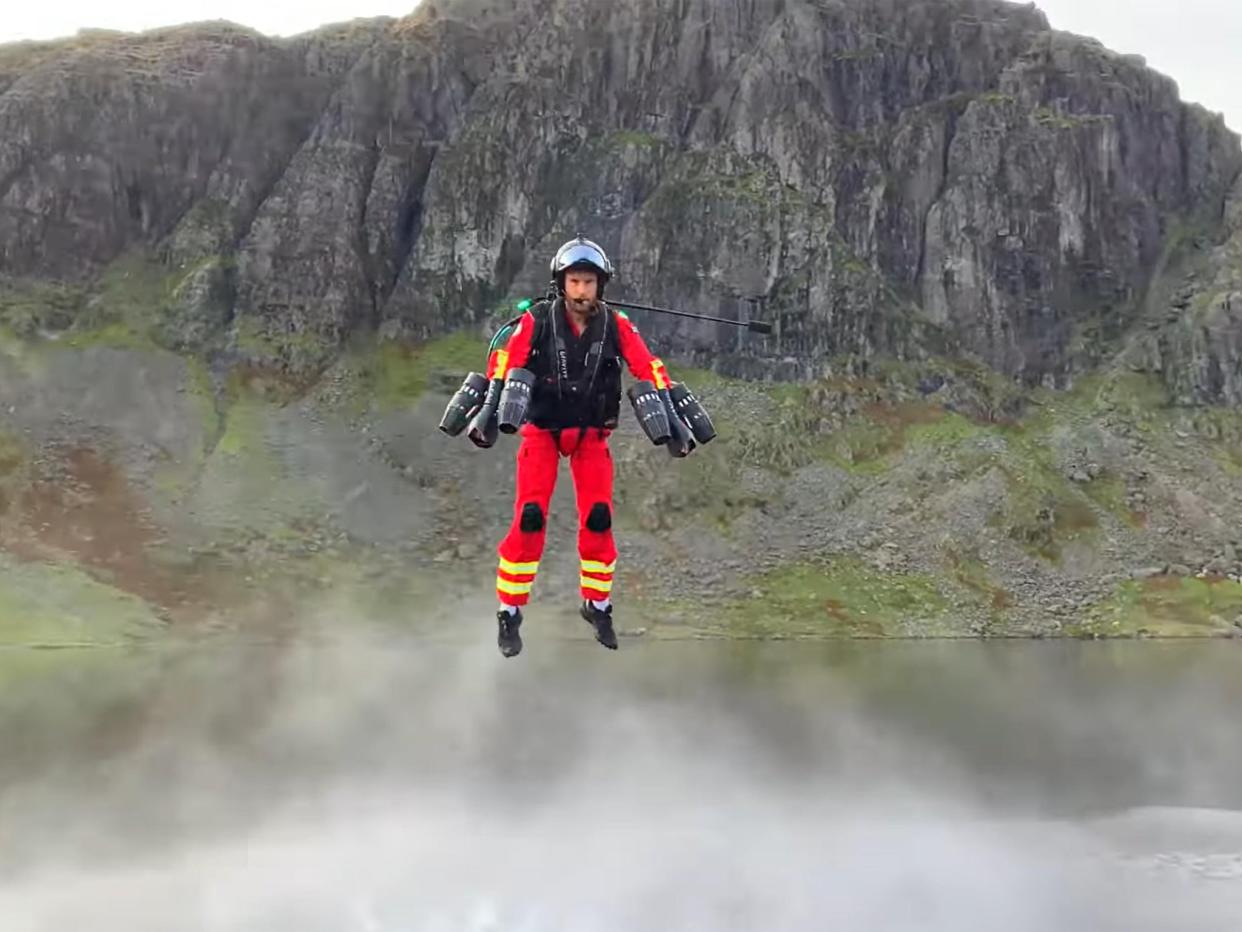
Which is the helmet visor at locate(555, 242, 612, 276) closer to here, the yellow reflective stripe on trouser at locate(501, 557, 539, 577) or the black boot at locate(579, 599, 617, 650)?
the yellow reflective stripe on trouser at locate(501, 557, 539, 577)

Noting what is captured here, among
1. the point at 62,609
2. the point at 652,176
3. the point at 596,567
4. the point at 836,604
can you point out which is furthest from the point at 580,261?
the point at 652,176

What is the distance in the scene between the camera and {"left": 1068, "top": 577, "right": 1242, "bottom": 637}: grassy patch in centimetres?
8588

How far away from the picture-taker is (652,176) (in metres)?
124

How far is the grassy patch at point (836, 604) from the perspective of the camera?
84.2m

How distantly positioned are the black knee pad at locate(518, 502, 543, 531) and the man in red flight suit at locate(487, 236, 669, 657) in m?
0.01

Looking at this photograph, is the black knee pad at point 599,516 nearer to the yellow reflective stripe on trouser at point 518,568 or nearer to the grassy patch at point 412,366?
the yellow reflective stripe on trouser at point 518,568

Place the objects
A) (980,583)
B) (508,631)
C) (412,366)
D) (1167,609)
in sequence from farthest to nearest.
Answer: (412,366)
(980,583)
(1167,609)
(508,631)

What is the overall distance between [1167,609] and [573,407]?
3483 inches

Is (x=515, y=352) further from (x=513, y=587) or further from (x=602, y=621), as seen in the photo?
(x=602, y=621)

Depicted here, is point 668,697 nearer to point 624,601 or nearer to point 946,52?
point 624,601

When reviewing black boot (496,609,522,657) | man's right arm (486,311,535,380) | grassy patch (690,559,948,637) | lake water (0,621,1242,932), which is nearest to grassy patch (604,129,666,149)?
grassy patch (690,559,948,637)

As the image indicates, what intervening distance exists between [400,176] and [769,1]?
49.0m

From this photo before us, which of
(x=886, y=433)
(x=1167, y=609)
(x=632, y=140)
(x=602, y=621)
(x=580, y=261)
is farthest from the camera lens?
(x=632, y=140)

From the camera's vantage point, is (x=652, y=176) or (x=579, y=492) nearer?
(x=579, y=492)
